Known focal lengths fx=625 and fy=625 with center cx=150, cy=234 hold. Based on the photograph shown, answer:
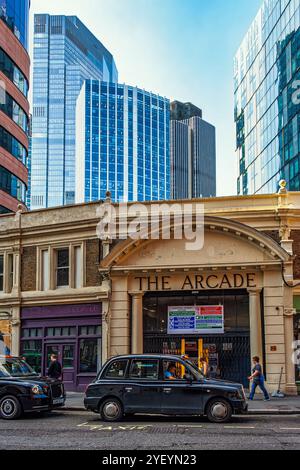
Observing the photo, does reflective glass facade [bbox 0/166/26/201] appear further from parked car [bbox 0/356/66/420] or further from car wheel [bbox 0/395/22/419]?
car wheel [bbox 0/395/22/419]

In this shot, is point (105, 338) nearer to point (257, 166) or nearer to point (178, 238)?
point (178, 238)

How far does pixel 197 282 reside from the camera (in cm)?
2391

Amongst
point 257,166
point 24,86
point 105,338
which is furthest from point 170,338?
point 257,166

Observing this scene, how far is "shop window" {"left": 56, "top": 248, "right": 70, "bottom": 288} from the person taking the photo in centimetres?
2650

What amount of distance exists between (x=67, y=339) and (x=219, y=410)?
39.3 ft

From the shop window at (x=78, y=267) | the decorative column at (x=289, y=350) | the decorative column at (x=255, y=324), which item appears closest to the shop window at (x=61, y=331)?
the shop window at (x=78, y=267)

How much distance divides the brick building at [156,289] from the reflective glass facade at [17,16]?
28.9 m

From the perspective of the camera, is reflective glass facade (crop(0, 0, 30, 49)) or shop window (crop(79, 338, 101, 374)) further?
reflective glass facade (crop(0, 0, 30, 49))

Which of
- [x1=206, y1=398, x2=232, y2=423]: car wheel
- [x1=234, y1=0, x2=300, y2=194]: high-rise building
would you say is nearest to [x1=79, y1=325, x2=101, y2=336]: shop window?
[x1=206, y1=398, x2=232, y2=423]: car wheel

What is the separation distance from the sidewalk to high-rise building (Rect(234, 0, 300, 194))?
41.2 m

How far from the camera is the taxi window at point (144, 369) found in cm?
1569

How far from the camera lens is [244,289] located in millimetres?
23719

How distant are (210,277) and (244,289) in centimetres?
136

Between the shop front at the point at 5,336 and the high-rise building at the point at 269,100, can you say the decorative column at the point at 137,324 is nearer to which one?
the shop front at the point at 5,336
